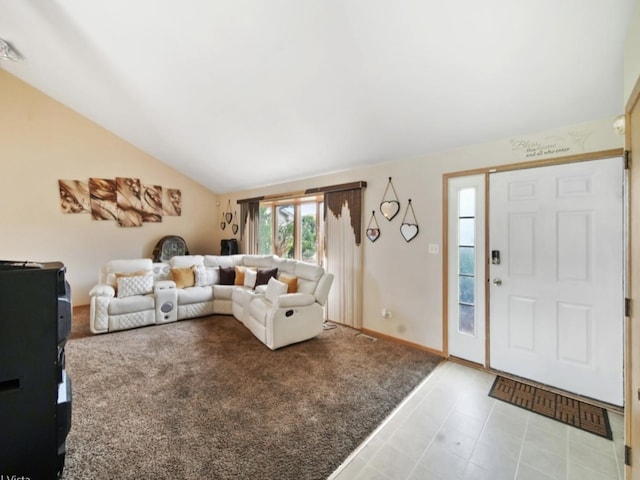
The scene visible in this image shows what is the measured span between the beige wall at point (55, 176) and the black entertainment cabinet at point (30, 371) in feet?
15.7

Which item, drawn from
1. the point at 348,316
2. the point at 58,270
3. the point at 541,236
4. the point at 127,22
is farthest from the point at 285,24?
the point at 348,316

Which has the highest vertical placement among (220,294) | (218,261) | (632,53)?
(632,53)

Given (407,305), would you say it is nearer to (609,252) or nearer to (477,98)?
(609,252)

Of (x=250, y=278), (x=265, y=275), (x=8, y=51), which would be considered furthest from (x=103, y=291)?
(x=8, y=51)

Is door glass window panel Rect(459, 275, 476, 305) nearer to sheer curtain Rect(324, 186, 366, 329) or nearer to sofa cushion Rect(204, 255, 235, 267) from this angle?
sheer curtain Rect(324, 186, 366, 329)

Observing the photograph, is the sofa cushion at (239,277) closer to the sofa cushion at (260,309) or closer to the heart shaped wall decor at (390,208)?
the sofa cushion at (260,309)

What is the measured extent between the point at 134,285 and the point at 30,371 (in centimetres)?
315

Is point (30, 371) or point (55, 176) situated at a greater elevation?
point (55, 176)

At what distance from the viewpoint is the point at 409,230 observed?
10.8ft

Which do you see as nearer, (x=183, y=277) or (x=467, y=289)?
(x=467, y=289)

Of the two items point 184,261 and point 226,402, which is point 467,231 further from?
point 184,261

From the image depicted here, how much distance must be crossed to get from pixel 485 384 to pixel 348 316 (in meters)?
1.85

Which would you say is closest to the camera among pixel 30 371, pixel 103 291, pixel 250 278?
pixel 30 371

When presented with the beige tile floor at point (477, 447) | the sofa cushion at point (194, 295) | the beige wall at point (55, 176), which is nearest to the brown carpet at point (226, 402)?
the beige tile floor at point (477, 447)
